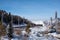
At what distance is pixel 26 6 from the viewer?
7.41ft

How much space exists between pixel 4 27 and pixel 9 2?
42cm

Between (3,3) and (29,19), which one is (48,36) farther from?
(3,3)

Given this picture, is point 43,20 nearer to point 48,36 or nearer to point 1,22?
point 48,36

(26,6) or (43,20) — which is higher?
(26,6)

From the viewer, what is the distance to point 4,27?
2248mm

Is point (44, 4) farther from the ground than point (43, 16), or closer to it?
farther from the ground

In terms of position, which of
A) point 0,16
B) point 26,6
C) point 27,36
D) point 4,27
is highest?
point 26,6

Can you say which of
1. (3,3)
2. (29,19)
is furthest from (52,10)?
(3,3)

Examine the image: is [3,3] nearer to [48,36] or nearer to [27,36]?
[27,36]

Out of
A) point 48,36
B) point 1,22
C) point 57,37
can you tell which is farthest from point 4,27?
point 57,37

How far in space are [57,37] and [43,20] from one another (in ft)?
1.15

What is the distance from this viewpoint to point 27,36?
2.27 m

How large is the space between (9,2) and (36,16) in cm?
50

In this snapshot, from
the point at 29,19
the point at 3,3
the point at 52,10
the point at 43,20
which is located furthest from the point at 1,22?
the point at 52,10
